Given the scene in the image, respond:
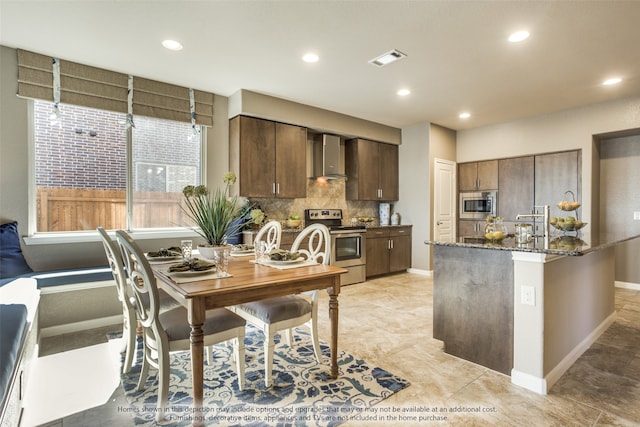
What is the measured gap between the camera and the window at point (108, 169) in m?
3.28

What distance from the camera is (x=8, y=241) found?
2896 millimetres

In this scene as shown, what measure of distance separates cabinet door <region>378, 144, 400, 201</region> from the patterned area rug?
375cm

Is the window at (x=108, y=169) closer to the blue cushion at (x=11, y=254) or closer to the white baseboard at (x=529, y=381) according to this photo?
the blue cushion at (x=11, y=254)

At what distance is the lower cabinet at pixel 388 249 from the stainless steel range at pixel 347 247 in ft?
0.56

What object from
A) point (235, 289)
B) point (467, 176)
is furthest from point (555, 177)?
point (235, 289)

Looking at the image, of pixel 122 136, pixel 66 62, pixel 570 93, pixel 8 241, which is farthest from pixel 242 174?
pixel 570 93

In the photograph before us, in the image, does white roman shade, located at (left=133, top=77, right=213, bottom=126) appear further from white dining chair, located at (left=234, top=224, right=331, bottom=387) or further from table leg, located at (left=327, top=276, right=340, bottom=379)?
table leg, located at (left=327, top=276, right=340, bottom=379)


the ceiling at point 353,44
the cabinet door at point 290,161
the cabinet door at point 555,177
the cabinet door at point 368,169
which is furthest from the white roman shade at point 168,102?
the cabinet door at point 555,177

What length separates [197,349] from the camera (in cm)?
158

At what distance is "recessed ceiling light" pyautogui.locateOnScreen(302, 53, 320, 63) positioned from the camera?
10.2 ft

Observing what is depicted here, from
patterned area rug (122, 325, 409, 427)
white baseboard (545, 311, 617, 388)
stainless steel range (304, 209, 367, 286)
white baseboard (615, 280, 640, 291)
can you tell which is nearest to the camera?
patterned area rug (122, 325, 409, 427)

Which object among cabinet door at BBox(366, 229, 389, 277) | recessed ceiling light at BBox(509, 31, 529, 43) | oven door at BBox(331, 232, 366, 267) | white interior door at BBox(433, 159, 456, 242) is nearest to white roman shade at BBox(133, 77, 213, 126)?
oven door at BBox(331, 232, 366, 267)

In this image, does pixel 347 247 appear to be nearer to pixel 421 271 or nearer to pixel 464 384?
pixel 421 271

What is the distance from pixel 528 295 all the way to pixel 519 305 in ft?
0.31
